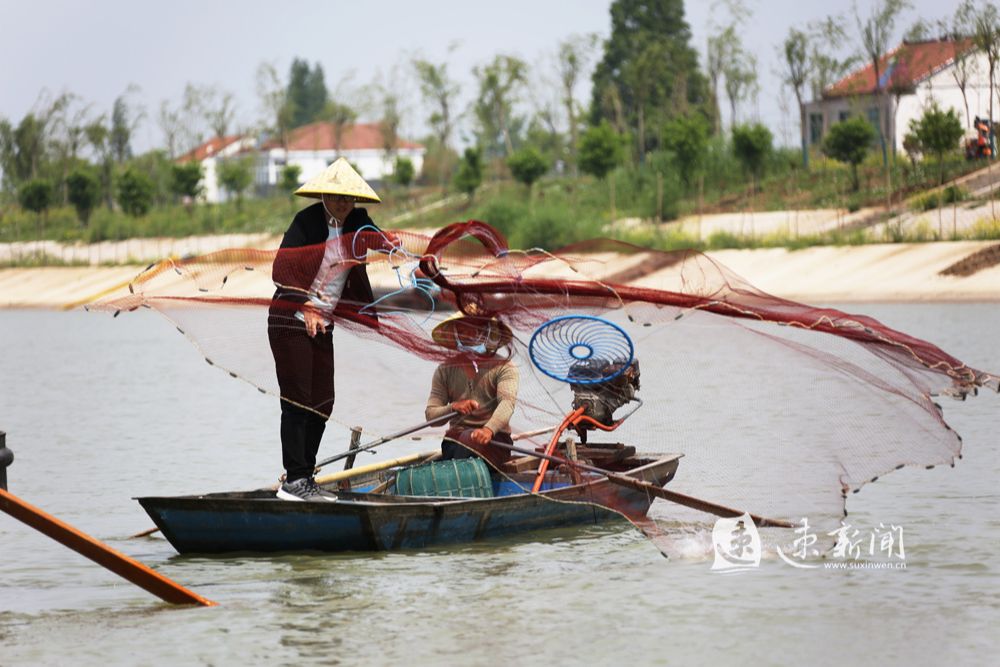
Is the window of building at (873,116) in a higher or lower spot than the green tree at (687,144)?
higher

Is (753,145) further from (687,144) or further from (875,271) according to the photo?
(875,271)

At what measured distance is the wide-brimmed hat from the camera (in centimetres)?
931

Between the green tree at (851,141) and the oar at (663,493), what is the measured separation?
114 feet

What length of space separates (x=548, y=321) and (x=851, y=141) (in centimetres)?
3545

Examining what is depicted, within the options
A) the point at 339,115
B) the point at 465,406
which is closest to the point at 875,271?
the point at 465,406

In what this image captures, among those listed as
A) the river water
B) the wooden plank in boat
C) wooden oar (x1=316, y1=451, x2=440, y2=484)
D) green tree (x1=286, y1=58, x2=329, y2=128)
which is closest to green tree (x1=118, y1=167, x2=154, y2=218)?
the river water

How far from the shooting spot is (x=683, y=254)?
30.9 ft

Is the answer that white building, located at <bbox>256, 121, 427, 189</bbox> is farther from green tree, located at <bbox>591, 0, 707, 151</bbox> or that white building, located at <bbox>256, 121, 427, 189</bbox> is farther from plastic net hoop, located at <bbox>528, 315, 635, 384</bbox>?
plastic net hoop, located at <bbox>528, 315, 635, 384</bbox>

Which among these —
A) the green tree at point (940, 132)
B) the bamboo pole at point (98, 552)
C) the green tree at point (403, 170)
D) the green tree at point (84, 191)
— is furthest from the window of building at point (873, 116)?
the bamboo pole at point (98, 552)

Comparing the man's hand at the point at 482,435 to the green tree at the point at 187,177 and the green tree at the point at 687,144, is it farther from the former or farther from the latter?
the green tree at the point at 187,177

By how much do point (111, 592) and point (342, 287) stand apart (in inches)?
79.8

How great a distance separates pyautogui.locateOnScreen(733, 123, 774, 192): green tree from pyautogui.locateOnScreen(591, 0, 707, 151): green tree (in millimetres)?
21475

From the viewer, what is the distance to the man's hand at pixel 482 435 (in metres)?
9.61

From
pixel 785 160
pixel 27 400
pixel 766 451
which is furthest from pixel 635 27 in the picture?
pixel 766 451
